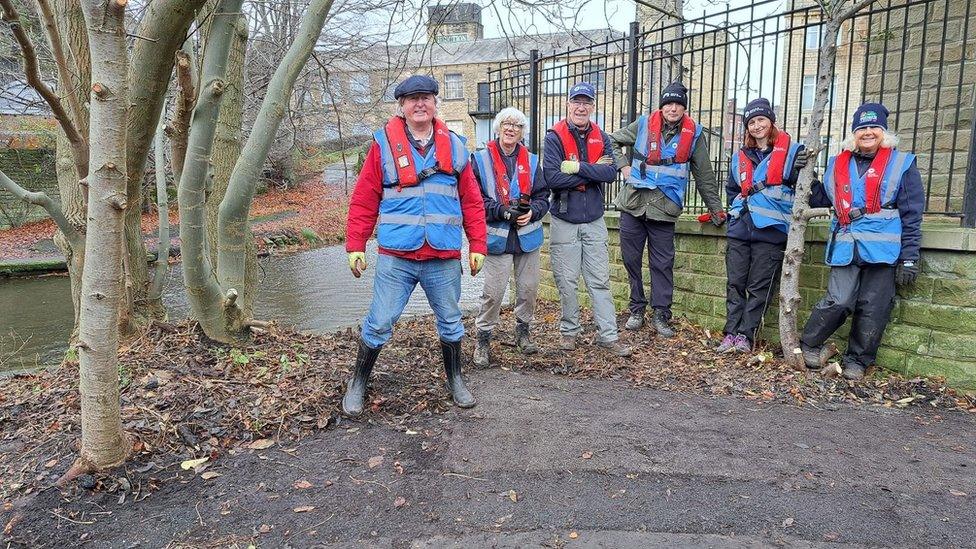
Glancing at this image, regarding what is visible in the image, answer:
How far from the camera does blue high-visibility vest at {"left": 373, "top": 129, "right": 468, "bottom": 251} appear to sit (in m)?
4.06

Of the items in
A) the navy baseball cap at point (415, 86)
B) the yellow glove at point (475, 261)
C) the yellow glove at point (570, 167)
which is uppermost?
the navy baseball cap at point (415, 86)

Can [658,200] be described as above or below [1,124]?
below

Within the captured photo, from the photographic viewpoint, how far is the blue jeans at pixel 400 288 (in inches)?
164

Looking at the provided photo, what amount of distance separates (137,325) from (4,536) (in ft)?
8.37

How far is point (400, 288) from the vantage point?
4.20 meters

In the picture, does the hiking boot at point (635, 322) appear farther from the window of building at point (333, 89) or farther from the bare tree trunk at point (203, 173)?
the bare tree trunk at point (203, 173)

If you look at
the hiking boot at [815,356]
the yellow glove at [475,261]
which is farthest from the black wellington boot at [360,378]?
the hiking boot at [815,356]

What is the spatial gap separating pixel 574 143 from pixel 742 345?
2.25 m

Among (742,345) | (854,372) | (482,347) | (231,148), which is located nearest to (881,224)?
(854,372)

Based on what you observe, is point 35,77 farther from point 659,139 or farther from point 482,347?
point 659,139

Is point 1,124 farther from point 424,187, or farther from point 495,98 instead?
point 424,187

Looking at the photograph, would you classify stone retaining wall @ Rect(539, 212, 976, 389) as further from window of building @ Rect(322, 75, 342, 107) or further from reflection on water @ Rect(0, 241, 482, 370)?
reflection on water @ Rect(0, 241, 482, 370)

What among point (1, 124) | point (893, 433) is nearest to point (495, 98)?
point (893, 433)

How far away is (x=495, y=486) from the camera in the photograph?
10.9 ft
